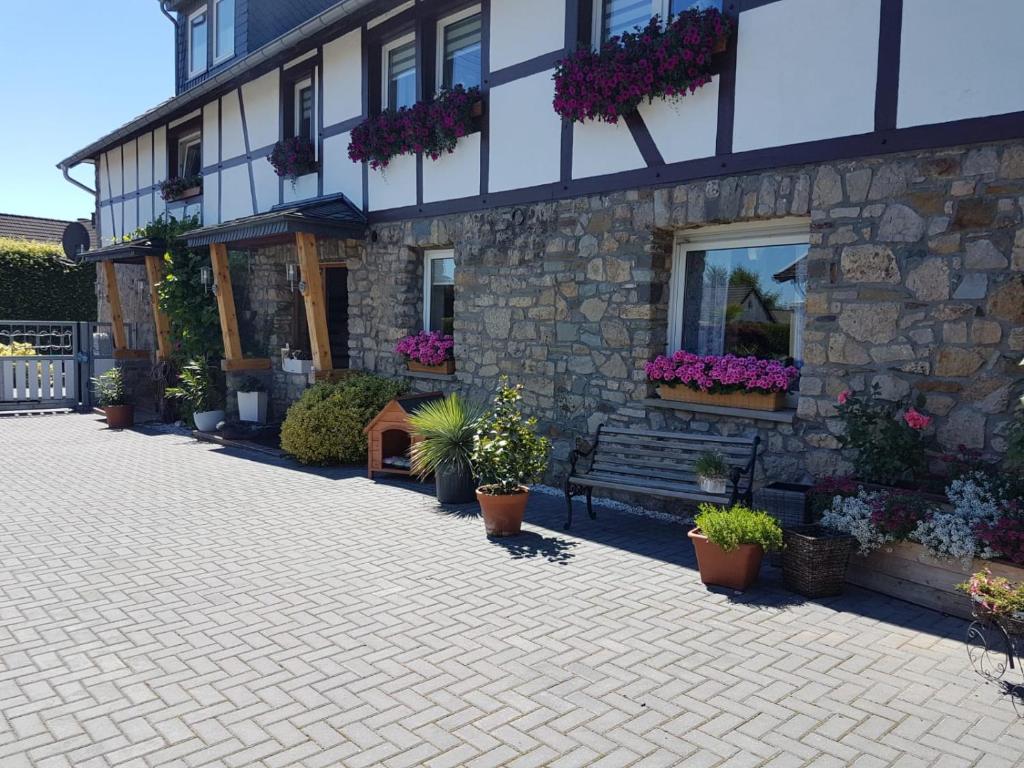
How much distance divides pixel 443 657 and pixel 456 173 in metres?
5.67

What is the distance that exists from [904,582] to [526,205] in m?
4.61

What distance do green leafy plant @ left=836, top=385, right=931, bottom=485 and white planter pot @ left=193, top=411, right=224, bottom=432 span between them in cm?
840

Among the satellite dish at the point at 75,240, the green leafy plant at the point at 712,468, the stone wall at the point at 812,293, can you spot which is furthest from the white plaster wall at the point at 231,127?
the green leafy plant at the point at 712,468

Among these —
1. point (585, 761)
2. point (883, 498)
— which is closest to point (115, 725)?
point (585, 761)

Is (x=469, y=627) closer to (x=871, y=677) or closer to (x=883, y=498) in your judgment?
(x=871, y=677)

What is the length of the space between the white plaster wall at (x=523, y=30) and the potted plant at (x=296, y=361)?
15.4 feet

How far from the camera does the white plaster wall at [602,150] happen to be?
6.34 m

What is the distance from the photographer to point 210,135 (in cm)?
1211

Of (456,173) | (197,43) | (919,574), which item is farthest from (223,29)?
(919,574)

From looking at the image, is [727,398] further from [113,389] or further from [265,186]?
[113,389]

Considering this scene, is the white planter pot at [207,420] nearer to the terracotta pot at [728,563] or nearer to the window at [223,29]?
the window at [223,29]

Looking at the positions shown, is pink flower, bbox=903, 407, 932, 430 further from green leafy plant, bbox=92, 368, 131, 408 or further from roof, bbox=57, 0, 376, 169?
green leafy plant, bbox=92, 368, 131, 408

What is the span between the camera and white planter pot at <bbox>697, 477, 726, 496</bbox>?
5.15 meters

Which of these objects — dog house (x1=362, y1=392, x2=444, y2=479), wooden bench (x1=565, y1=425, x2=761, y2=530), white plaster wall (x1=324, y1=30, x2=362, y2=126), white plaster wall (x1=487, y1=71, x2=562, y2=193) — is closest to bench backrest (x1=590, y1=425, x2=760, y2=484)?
wooden bench (x1=565, y1=425, x2=761, y2=530)
